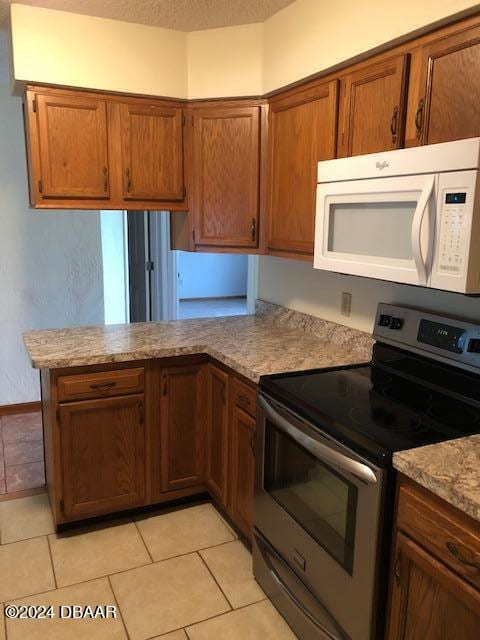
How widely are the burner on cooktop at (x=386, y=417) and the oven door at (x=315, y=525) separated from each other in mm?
147

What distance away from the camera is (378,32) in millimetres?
1823

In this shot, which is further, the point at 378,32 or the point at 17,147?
the point at 17,147

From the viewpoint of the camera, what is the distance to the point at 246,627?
77.8 inches

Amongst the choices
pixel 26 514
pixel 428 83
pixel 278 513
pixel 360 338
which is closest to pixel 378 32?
pixel 428 83

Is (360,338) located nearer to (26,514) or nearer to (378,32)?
(378,32)

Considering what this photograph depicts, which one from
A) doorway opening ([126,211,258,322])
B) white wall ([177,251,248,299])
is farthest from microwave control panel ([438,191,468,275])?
white wall ([177,251,248,299])

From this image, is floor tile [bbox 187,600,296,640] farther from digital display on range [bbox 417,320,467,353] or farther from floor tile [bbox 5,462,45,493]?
floor tile [bbox 5,462,45,493]

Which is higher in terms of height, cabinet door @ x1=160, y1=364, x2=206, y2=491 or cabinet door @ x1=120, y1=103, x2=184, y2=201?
cabinet door @ x1=120, y1=103, x2=184, y2=201

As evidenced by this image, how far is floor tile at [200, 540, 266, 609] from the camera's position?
2133mm

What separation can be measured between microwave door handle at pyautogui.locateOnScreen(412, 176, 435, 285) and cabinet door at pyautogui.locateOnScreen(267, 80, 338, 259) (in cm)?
73

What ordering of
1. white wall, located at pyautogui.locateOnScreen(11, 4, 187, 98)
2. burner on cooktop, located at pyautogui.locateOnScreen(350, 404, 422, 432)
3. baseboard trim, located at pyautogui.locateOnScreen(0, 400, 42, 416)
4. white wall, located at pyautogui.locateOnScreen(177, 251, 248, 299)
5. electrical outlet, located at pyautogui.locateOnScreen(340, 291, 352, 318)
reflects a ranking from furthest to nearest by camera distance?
1. white wall, located at pyautogui.locateOnScreen(177, 251, 248, 299)
2. baseboard trim, located at pyautogui.locateOnScreen(0, 400, 42, 416)
3. electrical outlet, located at pyautogui.locateOnScreen(340, 291, 352, 318)
4. white wall, located at pyautogui.locateOnScreen(11, 4, 187, 98)
5. burner on cooktop, located at pyautogui.locateOnScreen(350, 404, 422, 432)

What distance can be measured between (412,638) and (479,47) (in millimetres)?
1647

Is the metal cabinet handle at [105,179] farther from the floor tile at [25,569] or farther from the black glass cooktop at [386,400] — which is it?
the floor tile at [25,569]

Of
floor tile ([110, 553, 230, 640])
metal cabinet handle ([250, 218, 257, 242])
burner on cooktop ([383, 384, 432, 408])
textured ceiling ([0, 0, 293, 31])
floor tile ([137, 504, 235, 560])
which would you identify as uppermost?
textured ceiling ([0, 0, 293, 31])
